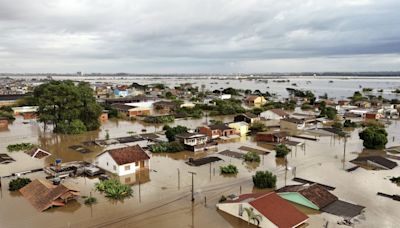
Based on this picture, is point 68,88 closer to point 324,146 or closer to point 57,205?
point 57,205

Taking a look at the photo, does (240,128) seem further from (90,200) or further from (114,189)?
(90,200)

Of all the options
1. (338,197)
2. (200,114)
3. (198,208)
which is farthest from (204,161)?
(200,114)

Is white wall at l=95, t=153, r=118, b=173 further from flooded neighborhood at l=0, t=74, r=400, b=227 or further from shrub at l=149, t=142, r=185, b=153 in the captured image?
shrub at l=149, t=142, r=185, b=153

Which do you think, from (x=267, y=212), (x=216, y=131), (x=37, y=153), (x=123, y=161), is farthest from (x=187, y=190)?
(x=216, y=131)

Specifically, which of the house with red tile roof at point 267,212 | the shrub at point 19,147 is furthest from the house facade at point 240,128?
the house with red tile roof at point 267,212

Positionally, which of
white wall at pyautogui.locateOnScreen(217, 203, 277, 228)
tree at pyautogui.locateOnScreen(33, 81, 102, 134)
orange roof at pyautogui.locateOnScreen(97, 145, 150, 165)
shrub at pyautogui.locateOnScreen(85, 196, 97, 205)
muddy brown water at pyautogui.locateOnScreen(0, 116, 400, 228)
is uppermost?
tree at pyautogui.locateOnScreen(33, 81, 102, 134)

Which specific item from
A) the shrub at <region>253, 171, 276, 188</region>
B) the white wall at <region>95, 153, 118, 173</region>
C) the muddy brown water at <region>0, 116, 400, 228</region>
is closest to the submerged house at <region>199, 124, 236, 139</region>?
the muddy brown water at <region>0, 116, 400, 228</region>

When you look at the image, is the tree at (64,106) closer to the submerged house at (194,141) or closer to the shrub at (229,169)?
the submerged house at (194,141)
